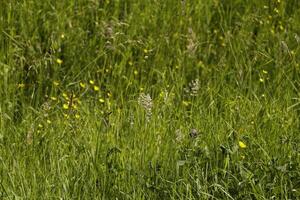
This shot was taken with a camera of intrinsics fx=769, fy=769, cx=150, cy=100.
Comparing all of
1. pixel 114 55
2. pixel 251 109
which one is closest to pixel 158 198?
pixel 251 109

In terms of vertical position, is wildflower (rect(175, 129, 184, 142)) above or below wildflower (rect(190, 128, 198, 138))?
below

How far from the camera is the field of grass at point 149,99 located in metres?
3.08

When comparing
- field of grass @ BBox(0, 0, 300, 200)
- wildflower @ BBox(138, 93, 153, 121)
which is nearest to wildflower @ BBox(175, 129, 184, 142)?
field of grass @ BBox(0, 0, 300, 200)

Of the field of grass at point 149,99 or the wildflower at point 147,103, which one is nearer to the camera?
the field of grass at point 149,99

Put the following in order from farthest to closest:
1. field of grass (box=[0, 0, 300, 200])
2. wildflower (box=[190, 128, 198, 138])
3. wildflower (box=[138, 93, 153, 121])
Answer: wildflower (box=[138, 93, 153, 121])
wildflower (box=[190, 128, 198, 138])
field of grass (box=[0, 0, 300, 200])

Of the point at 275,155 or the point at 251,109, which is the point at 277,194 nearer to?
the point at 275,155

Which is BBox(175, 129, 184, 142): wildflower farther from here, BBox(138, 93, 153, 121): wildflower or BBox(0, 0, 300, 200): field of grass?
BBox(138, 93, 153, 121): wildflower

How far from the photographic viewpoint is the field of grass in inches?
121

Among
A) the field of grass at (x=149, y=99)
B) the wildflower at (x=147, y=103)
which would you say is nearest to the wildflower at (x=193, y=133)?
the field of grass at (x=149, y=99)

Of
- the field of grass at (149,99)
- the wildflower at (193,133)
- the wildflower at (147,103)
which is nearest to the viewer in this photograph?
the field of grass at (149,99)

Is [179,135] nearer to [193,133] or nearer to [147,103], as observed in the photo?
[193,133]

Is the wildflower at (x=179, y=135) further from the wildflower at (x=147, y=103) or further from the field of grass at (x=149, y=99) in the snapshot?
the wildflower at (x=147, y=103)

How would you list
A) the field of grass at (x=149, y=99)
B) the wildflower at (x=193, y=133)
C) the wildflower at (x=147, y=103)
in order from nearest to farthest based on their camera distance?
the field of grass at (x=149, y=99) < the wildflower at (x=193, y=133) < the wildflower at (x=147, y=103)

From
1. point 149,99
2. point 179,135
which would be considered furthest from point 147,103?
point 179,135
